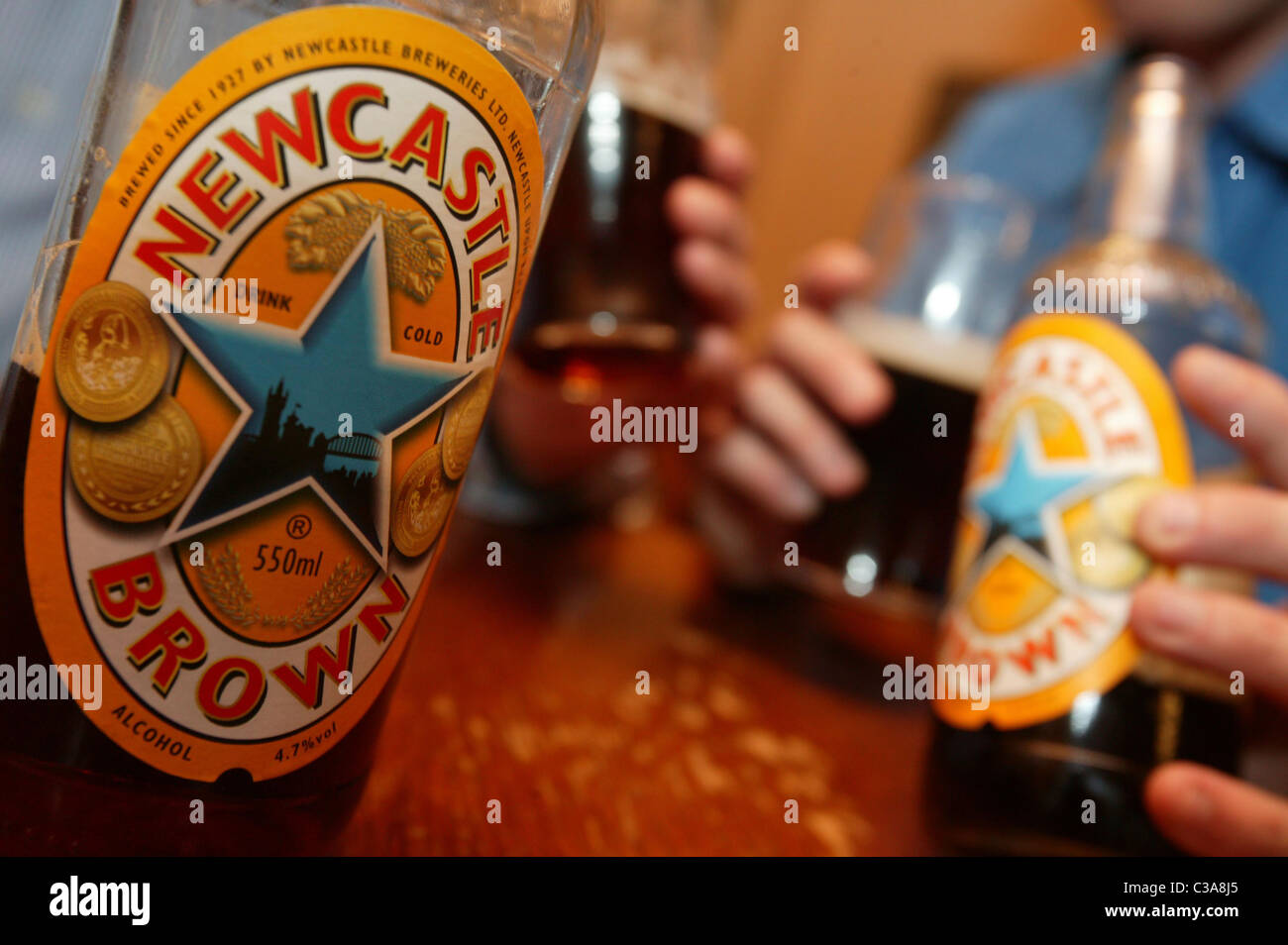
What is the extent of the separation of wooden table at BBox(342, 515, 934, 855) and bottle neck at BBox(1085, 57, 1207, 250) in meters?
0.39

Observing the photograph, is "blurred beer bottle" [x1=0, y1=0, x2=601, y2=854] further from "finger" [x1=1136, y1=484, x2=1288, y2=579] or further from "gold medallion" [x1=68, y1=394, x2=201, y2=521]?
"finger" [x1=1136, y1=484, x2=1288, y2=579]

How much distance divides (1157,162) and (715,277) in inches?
13.2

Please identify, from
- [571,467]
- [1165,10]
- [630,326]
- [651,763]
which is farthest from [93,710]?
[1165,10]

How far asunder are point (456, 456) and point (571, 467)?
0.78 m

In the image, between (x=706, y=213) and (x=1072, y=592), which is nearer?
(x=1072, y=592)

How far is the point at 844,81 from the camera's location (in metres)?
2.56

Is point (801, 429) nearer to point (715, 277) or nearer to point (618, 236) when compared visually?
point (715, 277)

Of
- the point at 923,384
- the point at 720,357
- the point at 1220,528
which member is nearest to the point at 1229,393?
the point at 1220,528

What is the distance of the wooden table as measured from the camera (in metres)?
0.43

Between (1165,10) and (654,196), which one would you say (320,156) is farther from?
(1165,10)

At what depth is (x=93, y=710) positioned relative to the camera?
28 cm

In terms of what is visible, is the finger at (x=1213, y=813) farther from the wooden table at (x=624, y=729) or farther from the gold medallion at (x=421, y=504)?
the gold medallion at (x=421, y=504)

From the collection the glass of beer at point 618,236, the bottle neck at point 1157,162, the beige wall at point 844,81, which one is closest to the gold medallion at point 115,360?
the glass of beer at point 618,236

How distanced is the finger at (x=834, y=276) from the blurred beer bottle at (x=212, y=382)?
687mm
